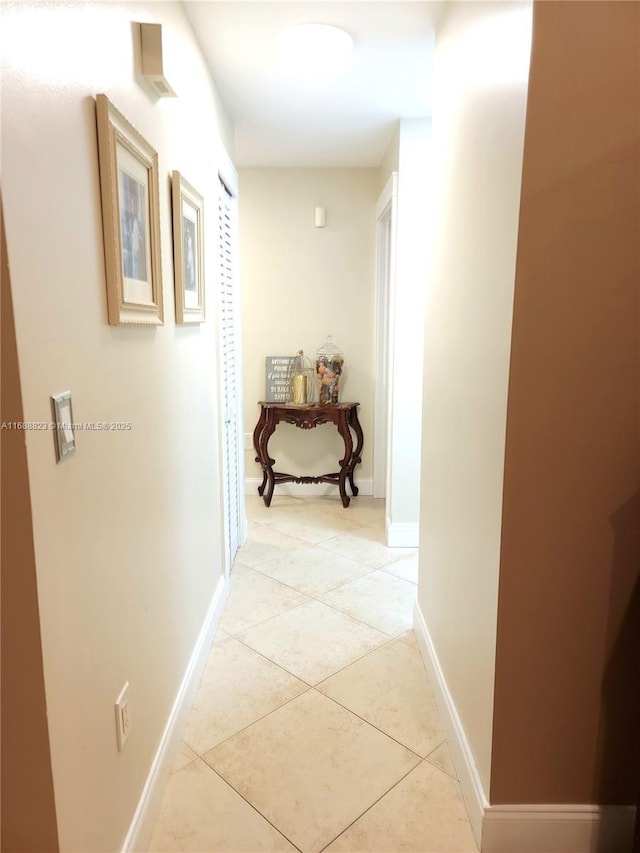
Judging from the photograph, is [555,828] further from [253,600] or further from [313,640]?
[253,600]

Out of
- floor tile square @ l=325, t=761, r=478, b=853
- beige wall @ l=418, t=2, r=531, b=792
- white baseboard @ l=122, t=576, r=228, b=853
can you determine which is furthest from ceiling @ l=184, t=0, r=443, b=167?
floor tile square @ l=325, t=761, r=478, b=853

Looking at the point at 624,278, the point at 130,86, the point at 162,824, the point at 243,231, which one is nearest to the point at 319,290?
the point at 243,231

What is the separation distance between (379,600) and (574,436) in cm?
174

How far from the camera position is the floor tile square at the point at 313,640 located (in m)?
2.28

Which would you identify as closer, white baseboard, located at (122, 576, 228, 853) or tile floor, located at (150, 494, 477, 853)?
white baseboard, located at (122, 576, 228, 853)

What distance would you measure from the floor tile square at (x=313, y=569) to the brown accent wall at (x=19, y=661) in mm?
1968

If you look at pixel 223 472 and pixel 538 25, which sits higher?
pixel 538 25

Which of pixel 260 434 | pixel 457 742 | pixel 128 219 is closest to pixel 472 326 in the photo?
pixel 128 219

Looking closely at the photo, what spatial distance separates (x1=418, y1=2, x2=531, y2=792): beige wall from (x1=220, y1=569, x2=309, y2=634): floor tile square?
814 millimetres

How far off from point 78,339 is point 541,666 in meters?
1.28

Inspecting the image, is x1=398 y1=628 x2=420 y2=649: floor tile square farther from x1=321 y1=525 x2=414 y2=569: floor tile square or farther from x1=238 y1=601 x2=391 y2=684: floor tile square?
x1=321 y1=525 x2=414 y2=569: floor tile square

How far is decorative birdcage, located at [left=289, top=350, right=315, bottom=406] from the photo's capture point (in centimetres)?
416

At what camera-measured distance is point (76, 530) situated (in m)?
1.07

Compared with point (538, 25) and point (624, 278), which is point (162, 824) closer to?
point (624, 278)
